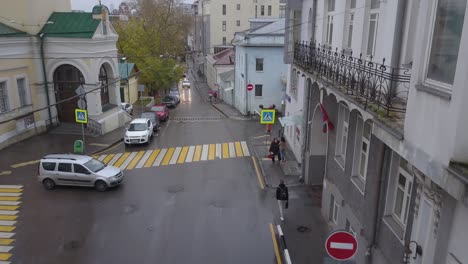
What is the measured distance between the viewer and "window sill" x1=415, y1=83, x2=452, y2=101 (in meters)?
5.27

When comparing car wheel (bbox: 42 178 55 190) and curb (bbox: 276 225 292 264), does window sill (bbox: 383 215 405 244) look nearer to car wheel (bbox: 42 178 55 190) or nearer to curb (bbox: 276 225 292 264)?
curb (bbox: 276 225 292 264)

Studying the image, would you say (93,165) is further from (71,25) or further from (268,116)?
(71,25)

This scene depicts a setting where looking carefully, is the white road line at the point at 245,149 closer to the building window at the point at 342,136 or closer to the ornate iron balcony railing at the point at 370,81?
the building window at the point at 342,136

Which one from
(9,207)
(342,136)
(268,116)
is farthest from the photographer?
(268,116)

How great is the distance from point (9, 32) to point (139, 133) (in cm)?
1039

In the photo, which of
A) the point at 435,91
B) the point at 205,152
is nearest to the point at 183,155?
the point at 205,152

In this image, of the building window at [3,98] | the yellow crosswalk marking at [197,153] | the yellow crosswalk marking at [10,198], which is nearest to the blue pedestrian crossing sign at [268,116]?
the yellow crosswalk marking at [197,153]

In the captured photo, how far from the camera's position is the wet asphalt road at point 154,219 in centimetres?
1296

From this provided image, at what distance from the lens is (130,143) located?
2594 cm

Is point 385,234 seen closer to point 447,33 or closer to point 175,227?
point 447,33

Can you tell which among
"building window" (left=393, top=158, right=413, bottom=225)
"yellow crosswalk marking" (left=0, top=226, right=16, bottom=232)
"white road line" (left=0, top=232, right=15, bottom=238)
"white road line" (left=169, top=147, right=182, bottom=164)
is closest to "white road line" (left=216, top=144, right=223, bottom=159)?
"white road line" (left=169, top=147, right=182, bottom=164)

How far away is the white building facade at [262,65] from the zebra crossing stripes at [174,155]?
12.6 meters

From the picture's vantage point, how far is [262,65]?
123 ft

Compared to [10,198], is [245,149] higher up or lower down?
lower down
